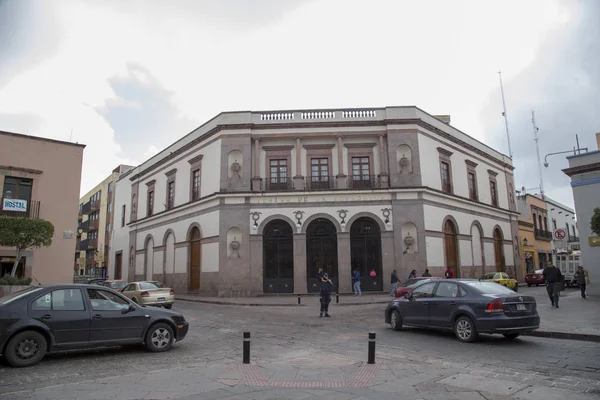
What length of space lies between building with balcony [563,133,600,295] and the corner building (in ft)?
25.9

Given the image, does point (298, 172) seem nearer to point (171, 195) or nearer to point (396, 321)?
point (171, 195)

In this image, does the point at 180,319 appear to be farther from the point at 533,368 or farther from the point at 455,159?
the point at 455,159

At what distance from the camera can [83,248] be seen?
6269 cm

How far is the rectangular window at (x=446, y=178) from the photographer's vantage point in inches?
1214

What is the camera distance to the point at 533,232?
47844 millimetres

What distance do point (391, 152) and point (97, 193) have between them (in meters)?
46.3

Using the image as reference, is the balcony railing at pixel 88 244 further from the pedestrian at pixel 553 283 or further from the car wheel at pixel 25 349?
the car wheel at pixel 25 349

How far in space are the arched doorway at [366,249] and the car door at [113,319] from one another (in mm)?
19066

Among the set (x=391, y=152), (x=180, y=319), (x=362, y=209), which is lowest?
(x=180, y=319)

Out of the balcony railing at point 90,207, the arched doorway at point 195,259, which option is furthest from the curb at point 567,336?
the balcony railing at point 90,207

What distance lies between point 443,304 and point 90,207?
2341 inches

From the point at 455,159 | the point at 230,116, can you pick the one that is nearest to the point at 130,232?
the point at 230,116

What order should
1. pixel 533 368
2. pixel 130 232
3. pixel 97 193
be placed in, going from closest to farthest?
pixel 533 368 < pixel 130 232 < pixel 97 193

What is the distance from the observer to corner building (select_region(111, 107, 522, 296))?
88.9ft
